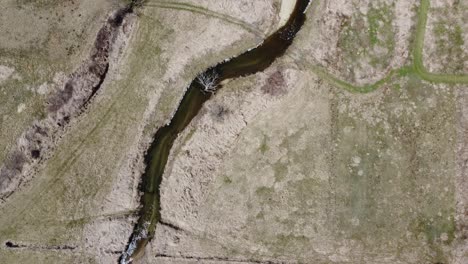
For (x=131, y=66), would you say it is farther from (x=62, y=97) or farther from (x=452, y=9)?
(x=452, y=9)

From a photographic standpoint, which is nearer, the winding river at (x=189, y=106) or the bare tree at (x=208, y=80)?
the winding river at (x=189, y=106)

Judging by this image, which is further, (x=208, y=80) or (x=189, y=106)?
(x=189, y=106)

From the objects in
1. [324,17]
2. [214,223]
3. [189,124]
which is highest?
[324,17]

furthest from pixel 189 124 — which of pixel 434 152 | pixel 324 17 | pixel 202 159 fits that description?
pixel 434 152

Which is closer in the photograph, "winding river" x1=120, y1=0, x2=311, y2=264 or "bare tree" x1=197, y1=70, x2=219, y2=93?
"winding river" x1=120, y1=0, x2=311, y2=264

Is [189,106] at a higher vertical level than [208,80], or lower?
lower
